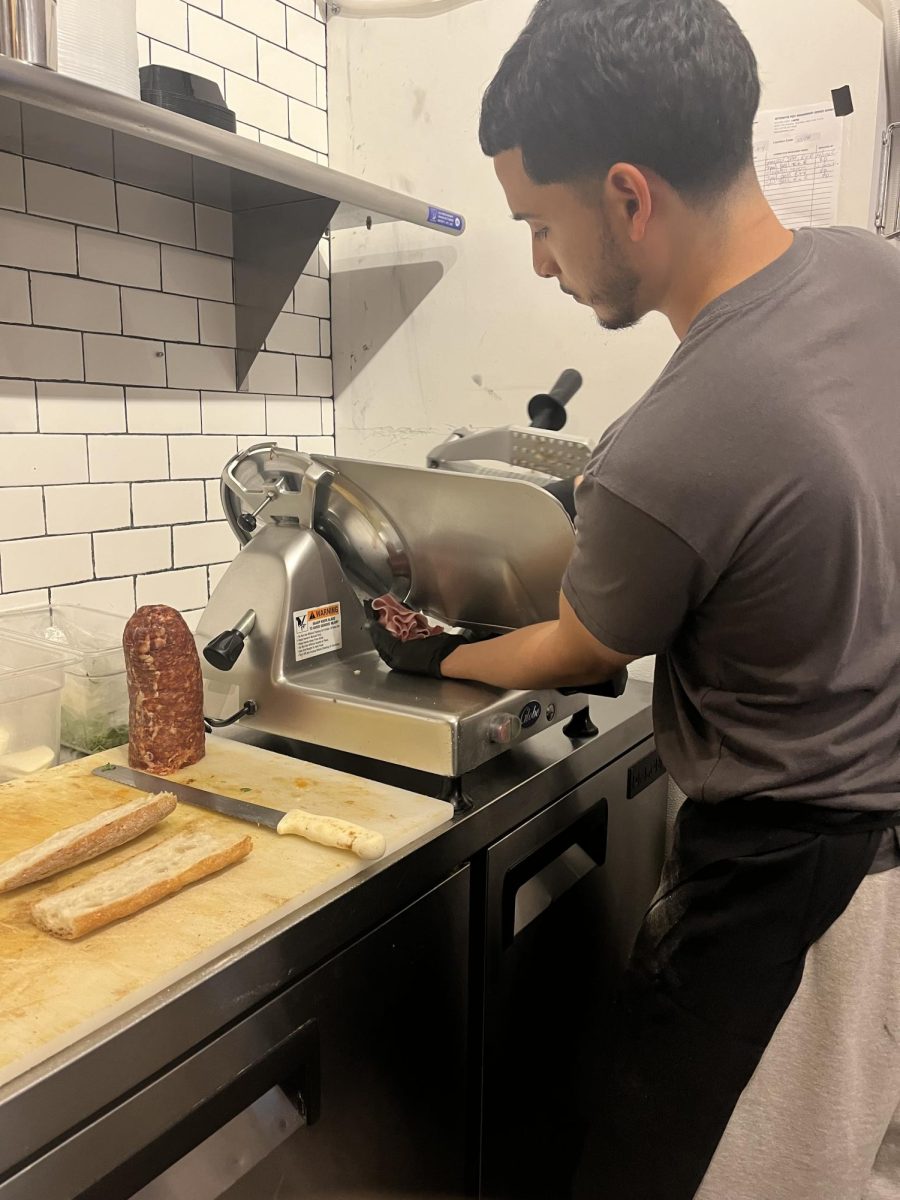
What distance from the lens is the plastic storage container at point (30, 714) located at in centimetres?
110

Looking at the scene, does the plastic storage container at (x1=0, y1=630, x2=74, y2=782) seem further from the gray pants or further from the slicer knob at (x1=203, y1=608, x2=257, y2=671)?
the gray pants

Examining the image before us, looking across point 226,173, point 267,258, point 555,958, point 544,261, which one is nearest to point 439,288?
point 267,258

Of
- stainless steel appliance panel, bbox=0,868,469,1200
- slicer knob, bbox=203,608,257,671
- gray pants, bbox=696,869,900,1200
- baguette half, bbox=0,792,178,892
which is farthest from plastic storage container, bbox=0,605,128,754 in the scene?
gray pants, bbox=696,869,900,1200

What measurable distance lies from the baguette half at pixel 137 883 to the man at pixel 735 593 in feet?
1.39

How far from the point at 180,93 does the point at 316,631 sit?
0.75 meters

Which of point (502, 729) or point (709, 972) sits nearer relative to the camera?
point (709, 972)

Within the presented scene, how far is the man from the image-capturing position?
83 centimetres

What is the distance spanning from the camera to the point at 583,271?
102 centimetres

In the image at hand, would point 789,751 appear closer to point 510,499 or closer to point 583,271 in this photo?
point 510,499

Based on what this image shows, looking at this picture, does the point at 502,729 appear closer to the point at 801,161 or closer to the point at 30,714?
the point at 30,714

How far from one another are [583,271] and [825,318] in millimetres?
278

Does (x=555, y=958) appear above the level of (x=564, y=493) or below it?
below

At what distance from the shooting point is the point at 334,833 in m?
0.91

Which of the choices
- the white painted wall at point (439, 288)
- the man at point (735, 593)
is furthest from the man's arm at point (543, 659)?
the white painted wall at point (439, 288)
